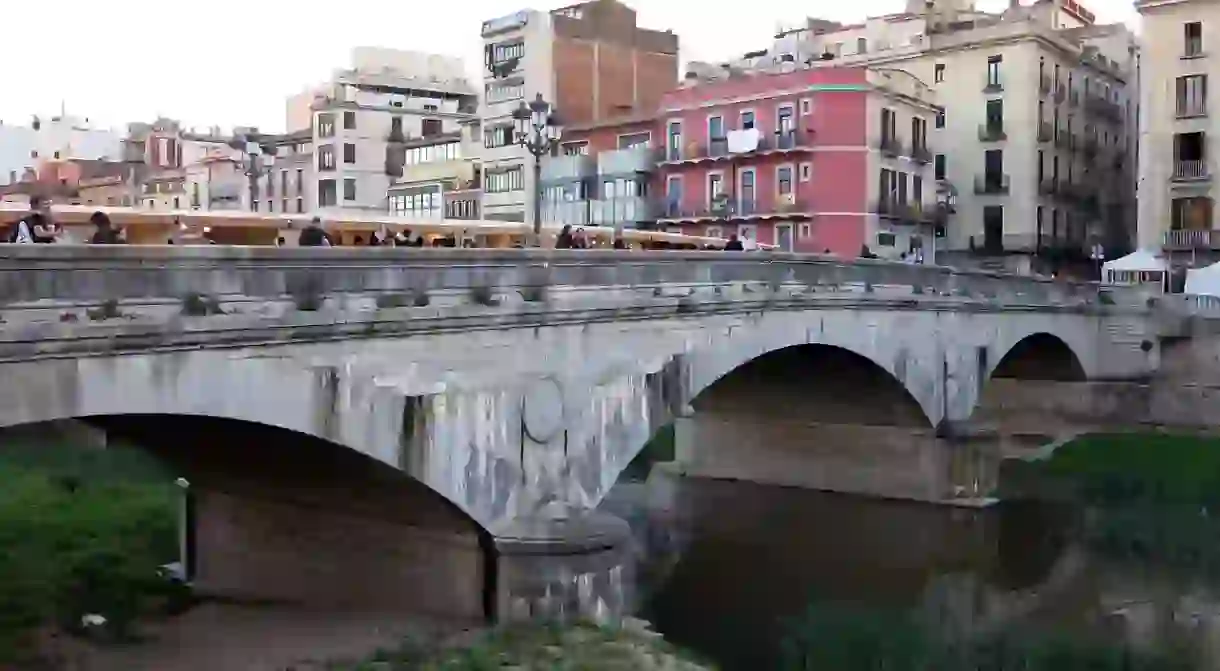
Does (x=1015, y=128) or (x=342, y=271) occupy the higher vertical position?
(x=1015, y=128)

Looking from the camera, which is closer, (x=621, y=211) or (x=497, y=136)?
(x=621, y=211)

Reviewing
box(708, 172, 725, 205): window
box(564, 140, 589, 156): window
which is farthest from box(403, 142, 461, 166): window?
box(708, 172, 725, 205): window

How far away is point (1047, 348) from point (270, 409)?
101 feet

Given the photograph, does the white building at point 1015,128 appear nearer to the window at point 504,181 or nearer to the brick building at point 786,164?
the brick building at point 786,164

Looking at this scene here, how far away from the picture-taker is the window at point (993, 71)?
50.2 meters

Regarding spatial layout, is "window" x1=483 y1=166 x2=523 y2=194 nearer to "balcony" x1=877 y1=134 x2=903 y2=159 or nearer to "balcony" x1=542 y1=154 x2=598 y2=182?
"balcony" x1=542 y1=154 x2=598 y2=182

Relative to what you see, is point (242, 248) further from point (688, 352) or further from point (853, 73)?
point (853, 73)

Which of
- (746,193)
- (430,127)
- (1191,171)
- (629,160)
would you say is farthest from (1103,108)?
(430,127)

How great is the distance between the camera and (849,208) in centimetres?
4519

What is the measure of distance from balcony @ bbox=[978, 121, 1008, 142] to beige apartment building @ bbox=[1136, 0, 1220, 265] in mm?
5651

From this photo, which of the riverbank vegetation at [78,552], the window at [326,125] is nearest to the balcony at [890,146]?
the window at [326,125]

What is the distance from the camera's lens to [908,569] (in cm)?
2606

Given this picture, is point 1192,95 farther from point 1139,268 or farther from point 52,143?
point 52,143

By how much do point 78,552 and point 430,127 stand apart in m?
50.3
